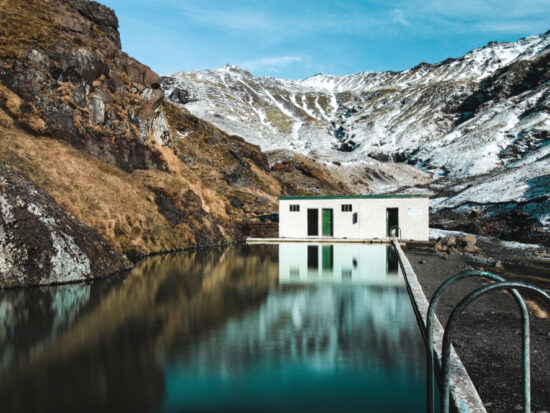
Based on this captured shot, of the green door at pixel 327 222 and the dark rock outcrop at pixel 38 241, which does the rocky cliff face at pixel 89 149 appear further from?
the green door at pixel 327 222

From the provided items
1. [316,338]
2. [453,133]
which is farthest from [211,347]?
[453,133]

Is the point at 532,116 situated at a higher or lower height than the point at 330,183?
higher

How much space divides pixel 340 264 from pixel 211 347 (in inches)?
502

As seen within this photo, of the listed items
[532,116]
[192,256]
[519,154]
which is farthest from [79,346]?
[532,116]

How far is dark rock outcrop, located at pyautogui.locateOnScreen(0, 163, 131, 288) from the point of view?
13141 millimetres

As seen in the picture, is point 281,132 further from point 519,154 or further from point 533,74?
point 519,154

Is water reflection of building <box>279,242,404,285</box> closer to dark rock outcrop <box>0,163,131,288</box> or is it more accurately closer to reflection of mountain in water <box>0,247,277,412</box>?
reflection of mountain in water <box>0,247,277,412</box>

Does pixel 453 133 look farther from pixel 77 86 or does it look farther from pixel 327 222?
pixel 77 86

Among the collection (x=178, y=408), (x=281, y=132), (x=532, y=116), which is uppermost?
(x=281, y=132)

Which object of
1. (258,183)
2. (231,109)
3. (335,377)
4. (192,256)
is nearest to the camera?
(335,377)

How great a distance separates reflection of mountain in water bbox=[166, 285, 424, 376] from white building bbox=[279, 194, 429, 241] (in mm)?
20389

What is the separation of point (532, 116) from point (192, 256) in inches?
4289

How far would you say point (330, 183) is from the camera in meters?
79.6

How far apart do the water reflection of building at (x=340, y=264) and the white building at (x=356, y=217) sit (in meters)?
3.51
